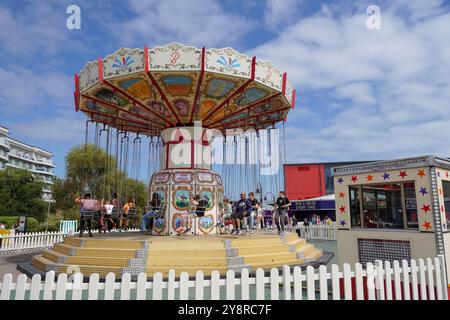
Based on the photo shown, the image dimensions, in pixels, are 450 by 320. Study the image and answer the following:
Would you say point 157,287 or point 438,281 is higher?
point 157,287

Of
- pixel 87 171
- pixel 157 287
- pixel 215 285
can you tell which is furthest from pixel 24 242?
pixel 87 171

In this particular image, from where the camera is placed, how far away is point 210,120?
15.0 meters

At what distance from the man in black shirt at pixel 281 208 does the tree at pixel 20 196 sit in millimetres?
31900

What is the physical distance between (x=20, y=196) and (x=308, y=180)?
111 ft

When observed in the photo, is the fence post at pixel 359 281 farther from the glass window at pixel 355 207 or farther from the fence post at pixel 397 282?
the glass window at pixel 355 207

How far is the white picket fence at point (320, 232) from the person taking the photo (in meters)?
18.9

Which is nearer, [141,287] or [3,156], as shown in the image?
[141,287]

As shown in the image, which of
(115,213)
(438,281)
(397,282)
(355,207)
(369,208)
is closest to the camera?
(397,282)

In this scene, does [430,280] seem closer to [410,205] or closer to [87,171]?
[410,205]

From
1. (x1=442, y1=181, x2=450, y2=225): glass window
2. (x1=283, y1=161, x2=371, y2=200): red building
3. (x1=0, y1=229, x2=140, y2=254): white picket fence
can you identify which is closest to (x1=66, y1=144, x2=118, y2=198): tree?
(x1=0, y1=229, x2=140, y2=254): white picket fence

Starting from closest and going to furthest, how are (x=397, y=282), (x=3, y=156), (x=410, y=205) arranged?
(x=397, y=282)
(x=410, y=205)
(x=3, y=156)

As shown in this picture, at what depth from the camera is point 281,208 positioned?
11953mm
